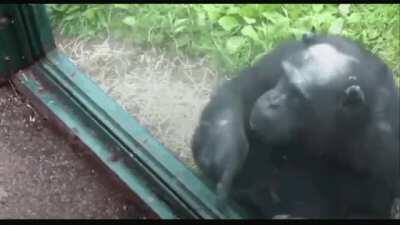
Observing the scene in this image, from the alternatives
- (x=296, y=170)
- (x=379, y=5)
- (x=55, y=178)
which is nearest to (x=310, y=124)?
(x=296, y=170)

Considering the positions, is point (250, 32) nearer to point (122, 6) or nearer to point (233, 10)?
point (233, 10)

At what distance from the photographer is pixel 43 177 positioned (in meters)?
1.99

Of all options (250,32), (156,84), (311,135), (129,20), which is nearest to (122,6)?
(129,20)

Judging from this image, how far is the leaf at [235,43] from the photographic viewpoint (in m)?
1.87

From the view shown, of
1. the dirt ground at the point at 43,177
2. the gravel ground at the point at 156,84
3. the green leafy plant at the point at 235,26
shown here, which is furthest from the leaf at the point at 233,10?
the dirt ground at the point at 43,177

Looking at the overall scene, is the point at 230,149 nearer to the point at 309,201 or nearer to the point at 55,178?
the point at 309,201

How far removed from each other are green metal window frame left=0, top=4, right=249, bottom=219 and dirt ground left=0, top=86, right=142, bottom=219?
4 cm

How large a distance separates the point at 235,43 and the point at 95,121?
0.39m

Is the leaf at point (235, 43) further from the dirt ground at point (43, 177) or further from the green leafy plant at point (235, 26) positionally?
the dirt ground at point (43, 177)

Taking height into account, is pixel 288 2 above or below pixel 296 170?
above

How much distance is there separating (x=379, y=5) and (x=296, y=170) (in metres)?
0.42

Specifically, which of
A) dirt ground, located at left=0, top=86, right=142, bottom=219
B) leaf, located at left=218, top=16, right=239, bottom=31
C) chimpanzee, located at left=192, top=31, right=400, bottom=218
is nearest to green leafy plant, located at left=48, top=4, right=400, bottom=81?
leaf, located at left=218, top=16, right=239, bottom=31

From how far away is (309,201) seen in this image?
5.41 ft

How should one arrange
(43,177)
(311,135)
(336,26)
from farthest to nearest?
(43,177) → (336,26) → (311,135)
